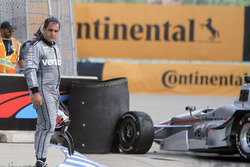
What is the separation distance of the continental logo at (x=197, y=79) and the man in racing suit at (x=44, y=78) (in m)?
18.2

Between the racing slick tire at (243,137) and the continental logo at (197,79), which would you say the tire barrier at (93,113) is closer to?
the racing slick tire at (243,137)

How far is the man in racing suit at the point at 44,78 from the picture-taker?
6.02 metres

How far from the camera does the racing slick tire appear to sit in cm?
767

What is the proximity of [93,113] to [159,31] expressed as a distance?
18.3 m

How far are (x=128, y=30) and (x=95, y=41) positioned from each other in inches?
64.5

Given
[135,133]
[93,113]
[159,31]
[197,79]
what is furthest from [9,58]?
[159,31]

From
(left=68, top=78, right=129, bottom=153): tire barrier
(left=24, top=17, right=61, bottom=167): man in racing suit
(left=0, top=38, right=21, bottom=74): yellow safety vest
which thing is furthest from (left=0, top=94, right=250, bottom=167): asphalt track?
(left=0, top=38, right=21, bottom=74): yellow safety vest

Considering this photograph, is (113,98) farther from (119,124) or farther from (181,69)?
(181,69)

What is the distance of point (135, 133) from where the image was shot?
8.24m

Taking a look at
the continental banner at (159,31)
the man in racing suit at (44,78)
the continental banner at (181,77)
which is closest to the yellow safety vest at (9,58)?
the man in racing suit at (44,78)

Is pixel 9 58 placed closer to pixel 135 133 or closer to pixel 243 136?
pixel 135 133

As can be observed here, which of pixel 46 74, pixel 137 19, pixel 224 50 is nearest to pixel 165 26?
pixel 137 19

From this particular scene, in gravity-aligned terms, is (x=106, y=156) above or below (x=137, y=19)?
below

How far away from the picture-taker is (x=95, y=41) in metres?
25.9
